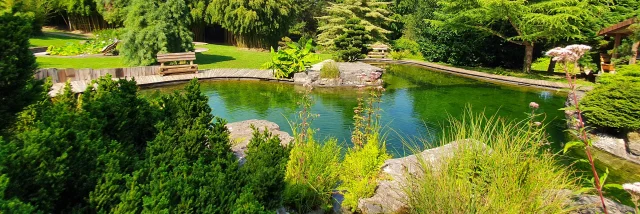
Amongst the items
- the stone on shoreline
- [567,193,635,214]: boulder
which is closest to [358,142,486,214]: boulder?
[567,193,635,214]: boulder

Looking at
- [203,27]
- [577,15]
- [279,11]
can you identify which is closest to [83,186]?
[577,15]

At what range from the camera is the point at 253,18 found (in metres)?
21.6

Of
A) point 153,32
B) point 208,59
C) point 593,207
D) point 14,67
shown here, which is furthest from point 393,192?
point 208,59

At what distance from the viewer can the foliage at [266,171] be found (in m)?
2.33

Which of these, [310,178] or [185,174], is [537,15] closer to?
[310,178]

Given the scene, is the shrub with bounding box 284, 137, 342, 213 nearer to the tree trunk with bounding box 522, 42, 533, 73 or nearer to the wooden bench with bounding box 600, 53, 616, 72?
the wooden bench with bounding box 600, 53, 616, 72

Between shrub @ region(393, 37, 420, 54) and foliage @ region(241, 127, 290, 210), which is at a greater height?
shrub @ region(393, 37, 420, 54)

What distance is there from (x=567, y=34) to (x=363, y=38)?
934 cm

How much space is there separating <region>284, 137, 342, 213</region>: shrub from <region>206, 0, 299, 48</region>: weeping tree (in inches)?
747

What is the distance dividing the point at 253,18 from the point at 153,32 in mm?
9227

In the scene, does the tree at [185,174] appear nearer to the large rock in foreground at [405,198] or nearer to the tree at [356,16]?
the large rock in foreground at [405,198]

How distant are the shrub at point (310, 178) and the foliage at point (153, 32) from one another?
36.3 ft

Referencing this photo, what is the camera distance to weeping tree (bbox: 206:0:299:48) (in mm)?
21672

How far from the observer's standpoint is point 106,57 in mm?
15562
